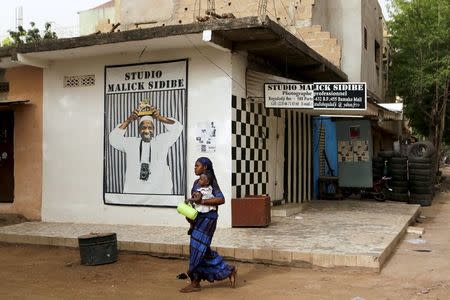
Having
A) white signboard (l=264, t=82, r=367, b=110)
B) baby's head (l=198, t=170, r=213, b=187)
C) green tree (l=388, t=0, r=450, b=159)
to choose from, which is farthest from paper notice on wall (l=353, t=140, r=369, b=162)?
baby's head (l=198, t=170, r=213, b=187)

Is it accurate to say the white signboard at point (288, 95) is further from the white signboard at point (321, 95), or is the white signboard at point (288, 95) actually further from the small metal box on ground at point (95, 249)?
the small metal box on ground at point (95, 249)

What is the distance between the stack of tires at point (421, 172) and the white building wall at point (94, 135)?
790 cm

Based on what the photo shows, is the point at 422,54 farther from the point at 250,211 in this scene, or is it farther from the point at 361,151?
the point at 250,211

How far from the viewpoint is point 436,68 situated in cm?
2016

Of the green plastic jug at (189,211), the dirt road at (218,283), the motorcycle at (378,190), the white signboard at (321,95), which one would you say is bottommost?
the dirt road at (218,283)

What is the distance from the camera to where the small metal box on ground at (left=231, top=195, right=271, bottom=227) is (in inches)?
323

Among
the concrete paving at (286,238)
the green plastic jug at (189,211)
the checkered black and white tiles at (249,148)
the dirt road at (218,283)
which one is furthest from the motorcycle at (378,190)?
the green plastic jug at (189,211)

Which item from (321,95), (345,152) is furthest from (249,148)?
(345,152)

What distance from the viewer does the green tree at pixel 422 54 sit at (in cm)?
1972

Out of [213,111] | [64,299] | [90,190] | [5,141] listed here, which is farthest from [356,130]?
[64,299]

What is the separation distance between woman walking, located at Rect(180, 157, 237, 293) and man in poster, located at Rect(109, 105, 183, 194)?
11.8 ft

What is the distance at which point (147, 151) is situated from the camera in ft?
29.6

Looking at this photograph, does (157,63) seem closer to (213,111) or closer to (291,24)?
(213,111)

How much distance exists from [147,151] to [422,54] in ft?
51.0
